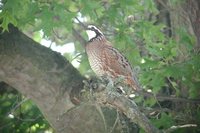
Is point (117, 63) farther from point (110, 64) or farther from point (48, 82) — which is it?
point (48, 82)

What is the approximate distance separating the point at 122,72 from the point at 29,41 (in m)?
1.15

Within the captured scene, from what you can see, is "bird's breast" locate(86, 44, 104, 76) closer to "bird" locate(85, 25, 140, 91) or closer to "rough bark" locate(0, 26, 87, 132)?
"bird" locate(85, 25, 140, 91)

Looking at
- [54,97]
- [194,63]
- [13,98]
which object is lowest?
[13,98]

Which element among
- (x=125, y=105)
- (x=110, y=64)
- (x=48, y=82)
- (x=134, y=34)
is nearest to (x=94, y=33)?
(x=134, y=34)

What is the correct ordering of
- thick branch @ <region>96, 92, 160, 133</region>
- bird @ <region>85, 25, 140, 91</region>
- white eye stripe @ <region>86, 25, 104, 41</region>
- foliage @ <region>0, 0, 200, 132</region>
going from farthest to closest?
1. white eye stripe @ <region>86, 25, 104, 41</region>
2. bird @ <region>85, 25, 140, 91</region>
3. foliage @ <region>0, 0, 200, 132</region>
4. thick branch @ <region>96, 92, 160, 133</region>

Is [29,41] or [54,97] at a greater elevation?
[29,41]

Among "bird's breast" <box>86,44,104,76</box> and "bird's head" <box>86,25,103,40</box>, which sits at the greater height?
"bird's head" <box>86,25,103,40</box>

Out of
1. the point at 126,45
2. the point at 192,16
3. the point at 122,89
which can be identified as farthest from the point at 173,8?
the point at 122,89

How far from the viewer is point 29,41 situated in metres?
5.78

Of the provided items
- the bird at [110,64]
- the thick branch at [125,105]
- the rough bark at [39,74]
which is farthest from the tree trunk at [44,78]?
the thick branch at [125,105]

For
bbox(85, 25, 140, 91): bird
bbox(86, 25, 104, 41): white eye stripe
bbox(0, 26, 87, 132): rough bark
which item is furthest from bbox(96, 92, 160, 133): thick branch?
bbox(86, 25, 104, 41): white eye stripe

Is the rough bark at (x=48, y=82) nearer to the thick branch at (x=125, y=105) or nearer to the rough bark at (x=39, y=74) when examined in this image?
the rough bark at (x=39, y=74)

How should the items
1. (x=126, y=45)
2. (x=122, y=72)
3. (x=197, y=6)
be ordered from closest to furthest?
(x=122, y=72) < (x=126, y=45) < (x=197, y=6)

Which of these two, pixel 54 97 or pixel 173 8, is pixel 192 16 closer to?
pixel 173 8
